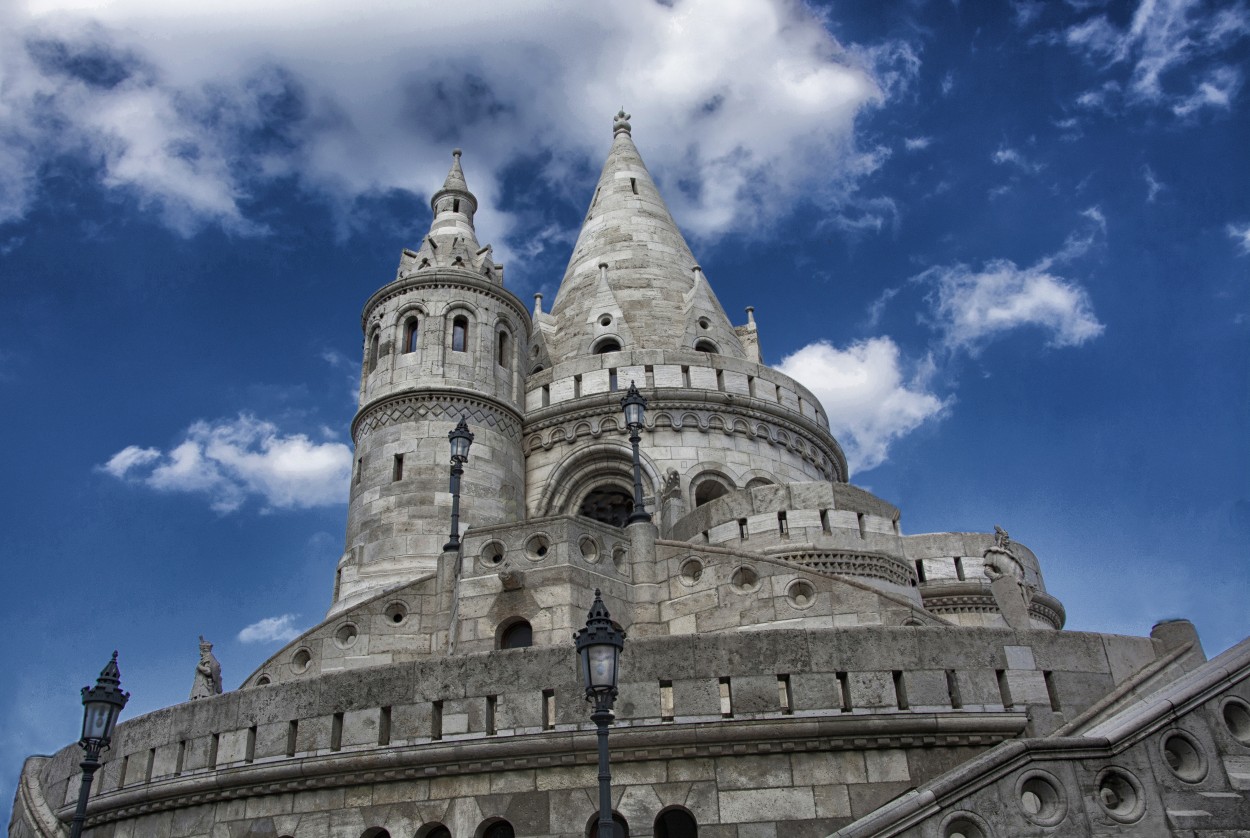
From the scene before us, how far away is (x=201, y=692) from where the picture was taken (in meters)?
15.8

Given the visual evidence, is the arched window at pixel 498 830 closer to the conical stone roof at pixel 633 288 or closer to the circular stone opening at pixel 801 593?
the circular stone opening at pixel 801 593

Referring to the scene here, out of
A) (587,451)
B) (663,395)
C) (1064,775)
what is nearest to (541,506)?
(587,451)

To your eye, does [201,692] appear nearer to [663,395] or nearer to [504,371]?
[504,371]

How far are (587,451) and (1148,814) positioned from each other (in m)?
14.7

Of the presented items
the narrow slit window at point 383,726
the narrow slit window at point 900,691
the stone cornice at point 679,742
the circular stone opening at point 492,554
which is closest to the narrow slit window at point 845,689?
the stone cornice at point 679,742

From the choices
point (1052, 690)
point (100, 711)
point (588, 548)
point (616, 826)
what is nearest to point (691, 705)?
point (616, 826)

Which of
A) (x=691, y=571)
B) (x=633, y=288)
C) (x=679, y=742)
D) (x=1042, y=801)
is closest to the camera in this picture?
(x=1042, y=801)

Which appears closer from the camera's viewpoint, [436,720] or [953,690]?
[953,690]

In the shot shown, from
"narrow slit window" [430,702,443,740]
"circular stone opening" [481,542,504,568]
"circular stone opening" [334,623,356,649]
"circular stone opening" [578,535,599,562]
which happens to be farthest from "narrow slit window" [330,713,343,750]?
"circular stone opening" [334,623,356,649]

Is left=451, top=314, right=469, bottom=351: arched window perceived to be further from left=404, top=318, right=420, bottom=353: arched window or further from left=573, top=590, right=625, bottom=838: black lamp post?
left=573, top=590, right=625, bottom=838: black lamp post

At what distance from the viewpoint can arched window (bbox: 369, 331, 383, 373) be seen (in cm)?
2109

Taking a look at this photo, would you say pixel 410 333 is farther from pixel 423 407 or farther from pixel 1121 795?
pixel 1121 795

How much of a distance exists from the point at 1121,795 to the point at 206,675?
41.6 feet

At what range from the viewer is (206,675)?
16.0 metres
